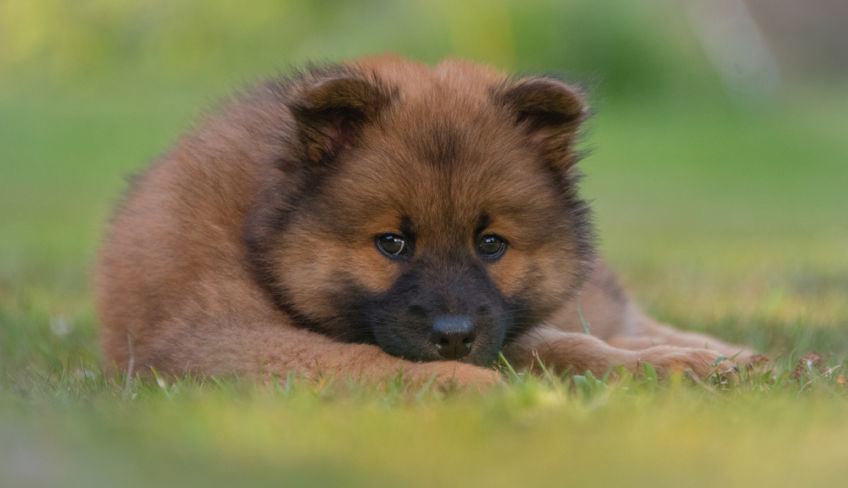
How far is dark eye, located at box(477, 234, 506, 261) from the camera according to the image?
380 centimetres

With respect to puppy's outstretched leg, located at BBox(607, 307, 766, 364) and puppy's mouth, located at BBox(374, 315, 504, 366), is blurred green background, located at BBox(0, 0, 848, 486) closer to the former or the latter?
puppy's outstretched leg, located at BBox(607, 307, 766, 364)

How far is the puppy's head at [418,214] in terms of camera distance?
367 cm

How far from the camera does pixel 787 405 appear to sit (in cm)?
317

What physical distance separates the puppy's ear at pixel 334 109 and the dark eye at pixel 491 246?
560 mm

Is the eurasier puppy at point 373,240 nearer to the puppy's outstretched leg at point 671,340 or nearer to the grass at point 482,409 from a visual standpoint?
the grass at point 482,409

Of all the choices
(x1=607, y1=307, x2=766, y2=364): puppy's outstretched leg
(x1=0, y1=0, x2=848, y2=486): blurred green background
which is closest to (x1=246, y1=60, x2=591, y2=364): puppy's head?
(x1=607, y1=307, x2=766, y2=364): puppy's outstretched leg

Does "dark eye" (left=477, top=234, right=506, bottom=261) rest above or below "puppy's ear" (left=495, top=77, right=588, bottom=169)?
below

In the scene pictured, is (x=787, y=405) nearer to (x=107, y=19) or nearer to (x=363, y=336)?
(x=363, y=336)

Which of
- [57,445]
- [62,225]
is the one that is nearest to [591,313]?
[57,445]

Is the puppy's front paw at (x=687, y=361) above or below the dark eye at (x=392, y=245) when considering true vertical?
below

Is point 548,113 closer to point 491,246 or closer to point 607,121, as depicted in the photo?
point 491,246

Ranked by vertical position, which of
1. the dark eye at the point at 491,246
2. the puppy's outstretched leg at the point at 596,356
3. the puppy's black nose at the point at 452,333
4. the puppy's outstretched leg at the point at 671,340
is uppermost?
the dark eye at the point at 491,246

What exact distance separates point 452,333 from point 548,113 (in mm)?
964

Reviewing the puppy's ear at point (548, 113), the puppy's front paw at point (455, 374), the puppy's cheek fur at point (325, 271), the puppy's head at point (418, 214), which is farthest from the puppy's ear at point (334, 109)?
the puppy's front paw at point (455, 374)
